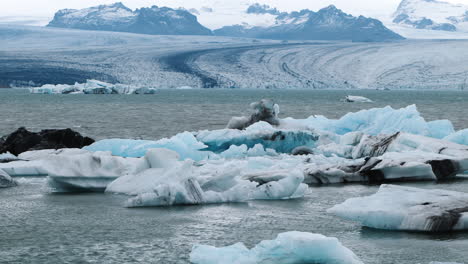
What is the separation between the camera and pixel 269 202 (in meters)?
10.6

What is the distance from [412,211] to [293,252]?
7.35ft

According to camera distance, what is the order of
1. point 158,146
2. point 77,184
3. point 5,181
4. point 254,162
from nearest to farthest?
Result: point 77,184 < point 5,181 < point 254,162 < point 158,146

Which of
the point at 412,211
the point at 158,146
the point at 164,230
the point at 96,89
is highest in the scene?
the point at 412,211

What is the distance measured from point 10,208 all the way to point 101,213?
4.43 ft

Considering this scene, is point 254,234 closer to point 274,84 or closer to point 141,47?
point 274,84

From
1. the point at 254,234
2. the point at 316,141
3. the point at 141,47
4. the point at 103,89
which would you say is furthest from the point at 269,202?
the point at 141,47

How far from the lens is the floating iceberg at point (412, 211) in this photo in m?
8.12

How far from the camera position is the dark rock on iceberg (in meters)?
16.6

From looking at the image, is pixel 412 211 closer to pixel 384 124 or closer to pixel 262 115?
pixel 262 115

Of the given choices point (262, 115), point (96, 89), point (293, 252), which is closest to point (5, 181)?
point (293, 252)

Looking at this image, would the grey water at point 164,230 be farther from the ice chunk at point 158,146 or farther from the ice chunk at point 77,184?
the ice chunk at point 158,146

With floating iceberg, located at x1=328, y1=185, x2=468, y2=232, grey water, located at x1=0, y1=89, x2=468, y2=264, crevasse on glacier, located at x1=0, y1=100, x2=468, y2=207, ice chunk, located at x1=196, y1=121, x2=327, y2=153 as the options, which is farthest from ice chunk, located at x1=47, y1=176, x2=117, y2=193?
ice chunk, located at x1=196, y1=121, x2=327, y2=153

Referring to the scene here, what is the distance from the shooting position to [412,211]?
8172 millimetres

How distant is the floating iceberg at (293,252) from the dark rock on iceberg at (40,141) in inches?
430
